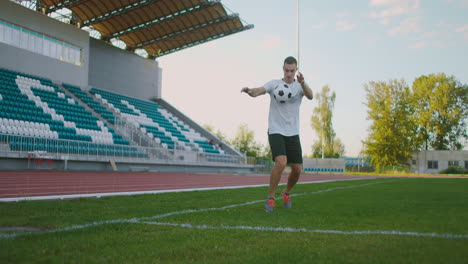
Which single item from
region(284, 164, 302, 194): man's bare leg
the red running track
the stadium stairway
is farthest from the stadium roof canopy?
region(284, 164, 302, 194): man's bare leg

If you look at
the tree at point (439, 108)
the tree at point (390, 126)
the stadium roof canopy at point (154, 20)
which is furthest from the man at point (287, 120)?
the tree at point (439, 108)

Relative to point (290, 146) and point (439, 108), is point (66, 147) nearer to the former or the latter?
point (290, 146)

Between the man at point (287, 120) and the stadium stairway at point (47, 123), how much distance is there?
48.5ft

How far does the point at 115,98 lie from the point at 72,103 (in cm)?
591

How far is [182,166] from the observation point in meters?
26.1

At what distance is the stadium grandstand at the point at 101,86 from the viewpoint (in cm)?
1928

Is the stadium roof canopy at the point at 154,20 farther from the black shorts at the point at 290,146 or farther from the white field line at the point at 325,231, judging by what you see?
the white field line at the point at 325,231

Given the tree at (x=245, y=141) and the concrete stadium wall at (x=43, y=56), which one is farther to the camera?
the tree at (x=245, y=141)

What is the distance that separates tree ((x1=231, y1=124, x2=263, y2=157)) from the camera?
67.6 m

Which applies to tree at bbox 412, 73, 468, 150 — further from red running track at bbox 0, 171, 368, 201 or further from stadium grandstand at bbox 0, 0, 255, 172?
red running track at bbox 0, 171, 368, 201

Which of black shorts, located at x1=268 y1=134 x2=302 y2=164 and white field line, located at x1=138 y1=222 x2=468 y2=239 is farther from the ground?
black shorts, located at x1=268 y1=134 x2=302 y2=164

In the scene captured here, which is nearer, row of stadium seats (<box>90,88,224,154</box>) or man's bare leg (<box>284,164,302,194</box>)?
man's bare leg (<box>284,164,302,194</box>)

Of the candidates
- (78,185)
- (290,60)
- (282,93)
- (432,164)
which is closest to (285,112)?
(282,93)

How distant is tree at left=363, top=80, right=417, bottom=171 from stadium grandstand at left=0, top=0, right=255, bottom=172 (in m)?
23.9
